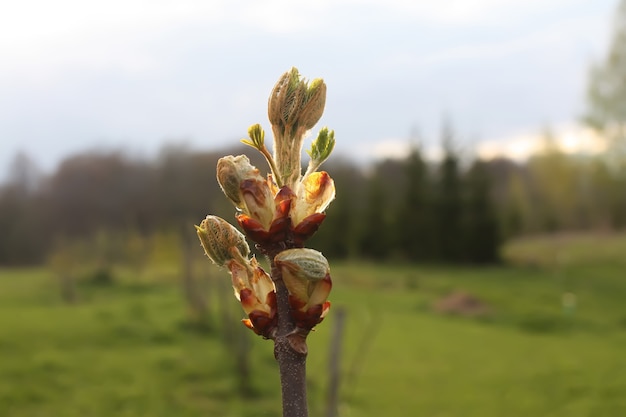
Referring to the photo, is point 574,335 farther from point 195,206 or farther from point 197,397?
point 195,206

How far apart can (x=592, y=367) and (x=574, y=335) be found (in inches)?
119

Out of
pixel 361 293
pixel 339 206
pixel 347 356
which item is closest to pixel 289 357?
pixel 347 356

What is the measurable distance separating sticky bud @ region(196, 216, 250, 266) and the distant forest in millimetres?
18126

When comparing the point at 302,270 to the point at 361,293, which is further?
the point at 361,293

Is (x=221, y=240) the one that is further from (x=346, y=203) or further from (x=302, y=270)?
(x=346, y=203)

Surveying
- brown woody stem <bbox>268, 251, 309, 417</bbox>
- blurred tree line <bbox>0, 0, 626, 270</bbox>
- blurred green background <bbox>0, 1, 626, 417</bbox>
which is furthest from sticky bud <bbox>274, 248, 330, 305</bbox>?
blurred tree line <bbox>0, 0, 626, 270</bbox>

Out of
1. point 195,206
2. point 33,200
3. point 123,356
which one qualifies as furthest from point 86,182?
point 123,356

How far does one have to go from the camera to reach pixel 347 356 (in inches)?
511

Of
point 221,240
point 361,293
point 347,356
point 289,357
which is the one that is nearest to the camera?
point 289,357

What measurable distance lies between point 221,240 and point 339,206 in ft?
91.3

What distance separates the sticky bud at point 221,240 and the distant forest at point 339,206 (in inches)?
714

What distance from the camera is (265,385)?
1045cm

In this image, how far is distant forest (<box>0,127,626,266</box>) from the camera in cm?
2167

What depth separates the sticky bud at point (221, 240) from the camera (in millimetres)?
807
